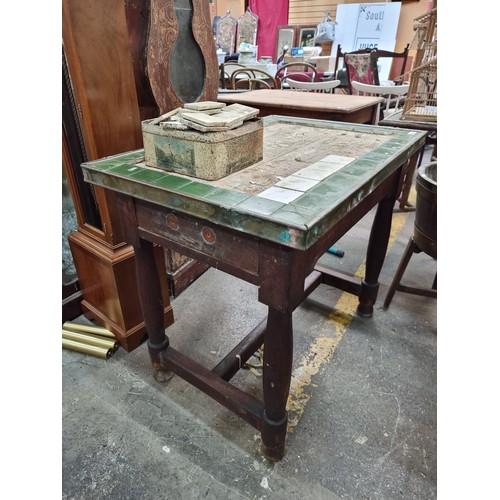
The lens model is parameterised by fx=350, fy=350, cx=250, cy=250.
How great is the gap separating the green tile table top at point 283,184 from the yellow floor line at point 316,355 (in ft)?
2.60

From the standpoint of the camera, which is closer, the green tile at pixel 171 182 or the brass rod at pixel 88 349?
the green tile at pixel 171 182

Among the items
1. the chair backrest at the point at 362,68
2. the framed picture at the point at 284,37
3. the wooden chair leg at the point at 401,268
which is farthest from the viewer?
the framed picture at the point at 284,37

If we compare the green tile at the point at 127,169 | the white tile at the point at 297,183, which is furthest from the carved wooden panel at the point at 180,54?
the white tile at the point at 297,183

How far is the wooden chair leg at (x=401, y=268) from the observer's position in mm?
1528

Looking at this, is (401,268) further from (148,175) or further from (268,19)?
(268,19)

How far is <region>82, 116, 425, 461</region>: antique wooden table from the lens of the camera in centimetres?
67

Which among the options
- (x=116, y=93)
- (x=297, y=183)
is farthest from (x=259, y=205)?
(x=116, y=93)

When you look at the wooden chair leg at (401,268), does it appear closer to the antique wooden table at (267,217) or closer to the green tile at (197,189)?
the antique wooden table at (267,217)

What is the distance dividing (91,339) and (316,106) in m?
1.57

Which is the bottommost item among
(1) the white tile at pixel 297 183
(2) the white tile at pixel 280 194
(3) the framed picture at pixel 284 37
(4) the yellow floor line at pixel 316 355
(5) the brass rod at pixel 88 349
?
(4) the yellow floor line at pixel 316 355

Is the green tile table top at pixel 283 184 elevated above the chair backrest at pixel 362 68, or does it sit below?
below

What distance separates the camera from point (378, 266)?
1.54 metres

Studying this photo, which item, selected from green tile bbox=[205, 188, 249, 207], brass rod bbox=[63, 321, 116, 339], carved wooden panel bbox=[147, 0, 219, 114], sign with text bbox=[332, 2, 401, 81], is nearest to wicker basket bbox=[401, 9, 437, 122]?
carved wooden panel bbox=[147, 0, 219, 114]

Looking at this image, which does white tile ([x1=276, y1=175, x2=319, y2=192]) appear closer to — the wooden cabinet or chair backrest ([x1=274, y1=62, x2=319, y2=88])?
the wooden cabinet
